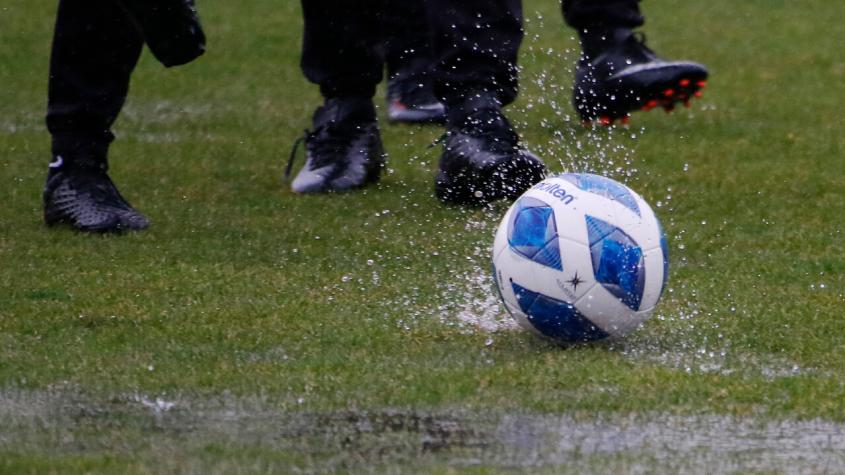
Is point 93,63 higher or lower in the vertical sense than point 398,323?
higher

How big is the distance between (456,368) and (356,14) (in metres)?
2.40

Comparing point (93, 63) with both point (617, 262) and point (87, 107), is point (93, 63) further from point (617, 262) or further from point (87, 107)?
point (617, 262)

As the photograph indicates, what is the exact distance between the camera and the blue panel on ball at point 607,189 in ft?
10.6

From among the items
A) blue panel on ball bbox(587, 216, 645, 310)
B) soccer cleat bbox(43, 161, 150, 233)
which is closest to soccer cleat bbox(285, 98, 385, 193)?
soccer cleat bbox(43, 161, 150, 233)

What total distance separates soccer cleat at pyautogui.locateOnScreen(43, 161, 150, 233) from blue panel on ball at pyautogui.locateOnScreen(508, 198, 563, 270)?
1608 mm

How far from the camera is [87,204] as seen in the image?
14.8 ft

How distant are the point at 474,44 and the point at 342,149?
2.29 feet

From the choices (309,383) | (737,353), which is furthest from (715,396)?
(309,383)

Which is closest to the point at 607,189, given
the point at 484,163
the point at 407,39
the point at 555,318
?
the point at 555,318

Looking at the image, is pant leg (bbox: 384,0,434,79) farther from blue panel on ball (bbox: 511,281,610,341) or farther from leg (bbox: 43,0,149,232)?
blue panel on ball (bbox: 511,281,610,341)

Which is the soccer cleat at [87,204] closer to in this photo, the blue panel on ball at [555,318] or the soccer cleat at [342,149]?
the soccer cleat at [342,149]

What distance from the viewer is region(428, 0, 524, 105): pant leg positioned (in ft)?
15.9

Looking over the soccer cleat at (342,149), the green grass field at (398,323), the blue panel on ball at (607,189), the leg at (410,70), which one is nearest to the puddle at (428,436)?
the green grass field at (398,323)

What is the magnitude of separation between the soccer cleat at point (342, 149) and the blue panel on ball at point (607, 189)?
6.66ft
